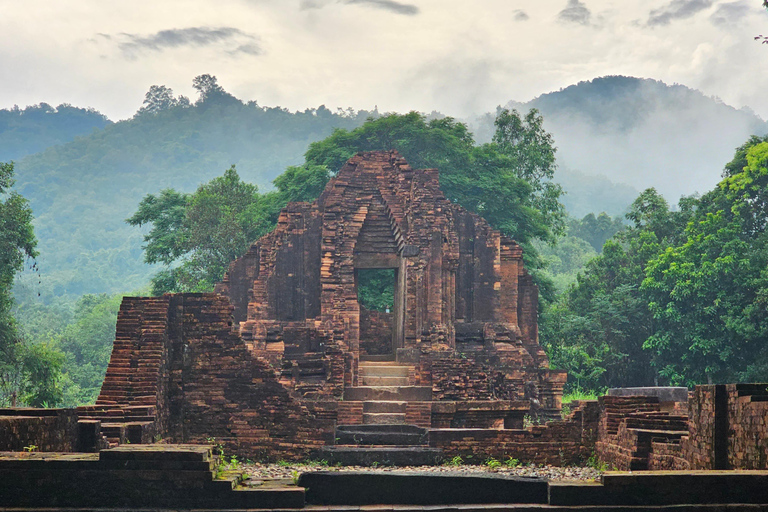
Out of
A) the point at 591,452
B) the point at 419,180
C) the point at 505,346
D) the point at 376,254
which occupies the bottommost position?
the point at 591,452

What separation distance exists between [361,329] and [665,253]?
30.7 ft

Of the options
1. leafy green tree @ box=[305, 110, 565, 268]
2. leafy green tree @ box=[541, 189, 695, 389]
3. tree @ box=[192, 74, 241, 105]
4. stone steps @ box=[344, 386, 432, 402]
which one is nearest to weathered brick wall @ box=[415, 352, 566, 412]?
stone steps @ box=[344, 386, 432, 402]

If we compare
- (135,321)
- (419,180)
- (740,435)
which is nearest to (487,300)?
(419,180)

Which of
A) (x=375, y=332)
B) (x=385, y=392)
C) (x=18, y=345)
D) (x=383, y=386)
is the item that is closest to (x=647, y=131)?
(x=375, y=332)

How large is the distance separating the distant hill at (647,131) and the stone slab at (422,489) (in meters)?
129

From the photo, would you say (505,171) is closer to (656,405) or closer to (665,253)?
(665,253)

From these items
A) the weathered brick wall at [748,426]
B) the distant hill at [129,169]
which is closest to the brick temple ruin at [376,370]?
the weathered brick wall at [748,426]

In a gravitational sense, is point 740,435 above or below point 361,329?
below

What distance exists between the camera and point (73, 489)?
764cm

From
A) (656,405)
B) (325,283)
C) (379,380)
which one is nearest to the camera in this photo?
(656,405)

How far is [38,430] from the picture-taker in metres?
9.54

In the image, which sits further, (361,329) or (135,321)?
(361,329)

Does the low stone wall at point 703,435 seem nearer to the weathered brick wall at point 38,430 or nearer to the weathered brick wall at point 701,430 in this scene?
the weathered brick wall at point 701,430

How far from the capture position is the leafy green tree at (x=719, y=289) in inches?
992
